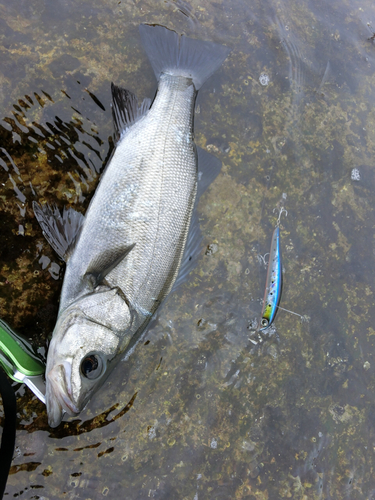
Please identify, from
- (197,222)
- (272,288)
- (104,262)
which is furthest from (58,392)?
(272,288)

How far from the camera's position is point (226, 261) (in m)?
3.20

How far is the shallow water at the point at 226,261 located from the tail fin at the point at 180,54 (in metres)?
0.15

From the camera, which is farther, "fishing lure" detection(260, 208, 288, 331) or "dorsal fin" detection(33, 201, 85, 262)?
"fishing lure" detection(260, 208, 288, 331)

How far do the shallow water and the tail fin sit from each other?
0.50 ft

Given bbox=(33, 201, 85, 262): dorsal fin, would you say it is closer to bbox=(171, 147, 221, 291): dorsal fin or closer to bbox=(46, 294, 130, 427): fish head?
bbox=(46, 294, 130, 427): fish head

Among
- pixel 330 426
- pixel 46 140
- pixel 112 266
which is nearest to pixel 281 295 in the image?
pixel 330 426

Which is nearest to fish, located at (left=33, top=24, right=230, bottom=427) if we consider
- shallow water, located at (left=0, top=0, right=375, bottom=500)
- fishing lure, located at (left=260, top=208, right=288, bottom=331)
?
shallow water, located at (left=0, top=0, right=375, bottom=500)

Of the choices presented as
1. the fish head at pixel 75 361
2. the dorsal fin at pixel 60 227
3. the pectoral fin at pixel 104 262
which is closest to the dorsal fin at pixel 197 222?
the pectoral fin at pixel 104 262

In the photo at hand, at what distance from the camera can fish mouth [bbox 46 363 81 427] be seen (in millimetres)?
2248

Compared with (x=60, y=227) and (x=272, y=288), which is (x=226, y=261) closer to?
(x=272, y=288)

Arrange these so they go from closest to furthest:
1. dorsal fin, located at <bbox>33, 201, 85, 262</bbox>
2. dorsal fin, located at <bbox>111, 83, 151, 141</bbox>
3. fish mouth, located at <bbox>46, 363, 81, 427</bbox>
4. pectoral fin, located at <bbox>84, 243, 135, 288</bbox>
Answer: fish mouth, located at <bbox>46, 363, 81, 427</bbox>, pectoral fin, located at <bbox>84, 243, 135, 288</bbox>, dorsal fin, located at <bbox>33, 201, 85, 262</bbox>, dorsal fin, located at <bbox>111, 83, 151, 141</bbox>

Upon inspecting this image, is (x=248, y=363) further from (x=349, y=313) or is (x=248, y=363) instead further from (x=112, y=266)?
(x=112, y=266)

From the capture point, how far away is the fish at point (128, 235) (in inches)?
93.1

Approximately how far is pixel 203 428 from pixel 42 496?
1.41m
